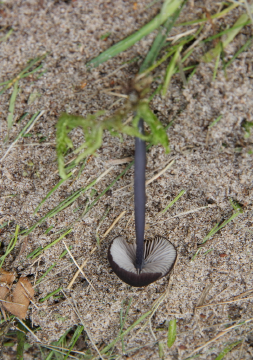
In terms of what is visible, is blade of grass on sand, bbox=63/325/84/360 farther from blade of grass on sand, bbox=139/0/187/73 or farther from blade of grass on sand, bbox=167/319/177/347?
blade of grass on sand, bbox=139/0/187/73

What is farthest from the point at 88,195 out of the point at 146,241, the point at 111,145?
the point at 146,241

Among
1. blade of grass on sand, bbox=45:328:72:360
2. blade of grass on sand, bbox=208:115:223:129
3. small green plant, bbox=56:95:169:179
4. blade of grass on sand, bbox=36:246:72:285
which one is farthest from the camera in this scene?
blade of grass on sand, bbox=45:328:72:360

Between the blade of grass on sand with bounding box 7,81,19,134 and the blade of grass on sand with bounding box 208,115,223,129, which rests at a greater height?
the blade of grass on sand with bounding box 7,81,19,134

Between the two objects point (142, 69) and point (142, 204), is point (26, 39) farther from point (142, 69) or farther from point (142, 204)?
point (142, 204)

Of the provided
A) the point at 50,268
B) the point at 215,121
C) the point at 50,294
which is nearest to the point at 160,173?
the point at 215,121

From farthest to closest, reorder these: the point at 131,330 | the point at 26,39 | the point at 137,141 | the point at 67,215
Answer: the point at 131,330
the point at 67,215
the point at 26,39
the point at 137,141

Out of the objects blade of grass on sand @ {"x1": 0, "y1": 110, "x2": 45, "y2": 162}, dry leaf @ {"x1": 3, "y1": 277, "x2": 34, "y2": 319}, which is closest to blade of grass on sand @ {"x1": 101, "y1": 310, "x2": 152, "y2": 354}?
dry leaf @ {"x1": 3, "y1": 277, "x2": 34, "y2": 319}

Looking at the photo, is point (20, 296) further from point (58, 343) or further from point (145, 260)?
point (145, 260)

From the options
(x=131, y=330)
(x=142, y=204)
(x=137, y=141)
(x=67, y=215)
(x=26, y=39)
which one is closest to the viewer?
(x=137, y=141)
